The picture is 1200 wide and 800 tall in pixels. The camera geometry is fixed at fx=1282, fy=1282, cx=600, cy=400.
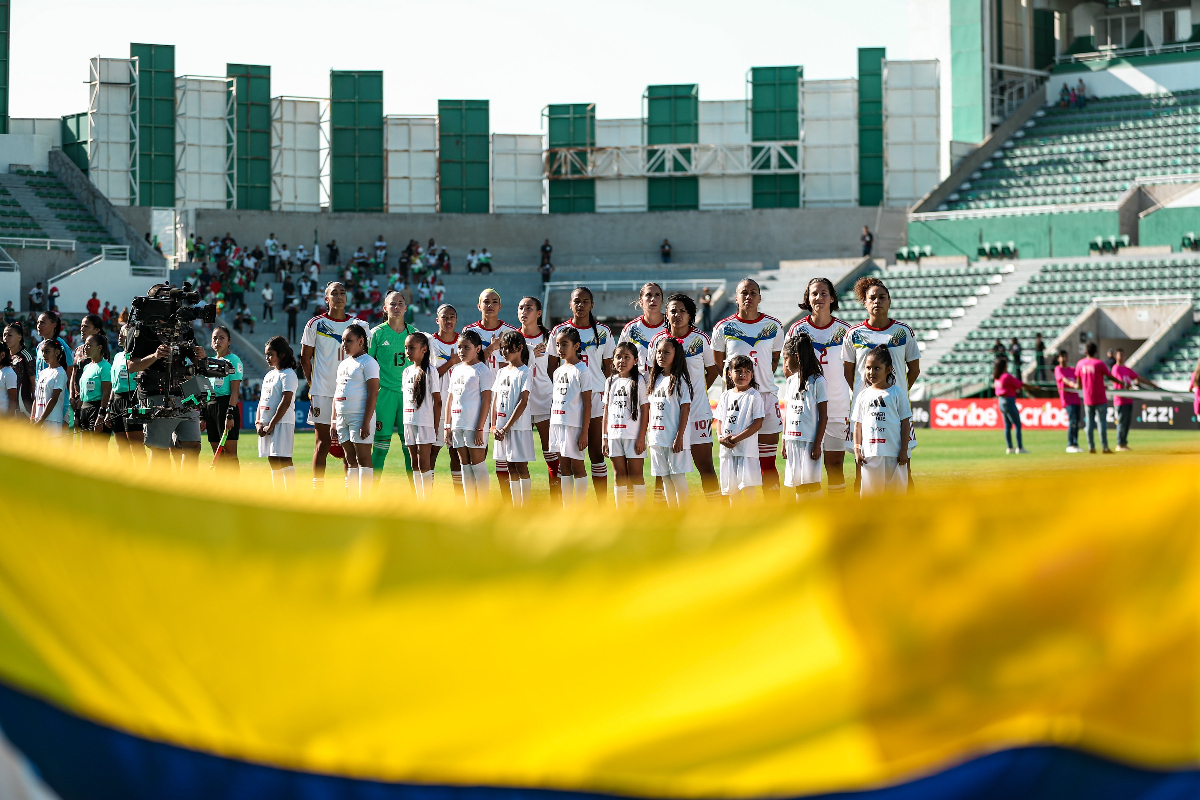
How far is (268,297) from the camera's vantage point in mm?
44094

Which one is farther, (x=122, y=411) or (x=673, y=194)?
(x=673, y=194)

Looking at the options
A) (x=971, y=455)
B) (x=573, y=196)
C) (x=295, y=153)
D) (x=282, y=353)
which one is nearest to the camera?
(x=282, y=353)

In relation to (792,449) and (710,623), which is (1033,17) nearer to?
(792,449)

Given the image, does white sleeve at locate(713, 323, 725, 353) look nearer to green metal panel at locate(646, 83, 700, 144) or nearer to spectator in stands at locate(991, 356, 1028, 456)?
spectator in stands at locate(991, 356, 1028, 456)

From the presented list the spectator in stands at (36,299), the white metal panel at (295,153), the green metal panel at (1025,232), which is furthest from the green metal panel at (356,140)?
the green metal panel at (1025,232)

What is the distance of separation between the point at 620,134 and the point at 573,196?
10.6ft

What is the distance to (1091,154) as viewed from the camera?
46.6m

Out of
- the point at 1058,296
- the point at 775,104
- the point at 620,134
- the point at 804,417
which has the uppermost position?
the point at 775,104

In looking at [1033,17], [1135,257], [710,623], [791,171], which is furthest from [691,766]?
[1033,17]

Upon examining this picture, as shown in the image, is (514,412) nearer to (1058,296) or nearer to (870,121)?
(1058,296)

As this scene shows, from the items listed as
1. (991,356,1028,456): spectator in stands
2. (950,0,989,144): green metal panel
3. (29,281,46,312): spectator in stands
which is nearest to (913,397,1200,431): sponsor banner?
(991,356,1028,456): spectator in stands

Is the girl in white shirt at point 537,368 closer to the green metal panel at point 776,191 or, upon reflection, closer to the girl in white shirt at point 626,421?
the girl in white shirt at point 626,421

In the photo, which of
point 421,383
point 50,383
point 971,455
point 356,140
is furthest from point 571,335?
point 356,140

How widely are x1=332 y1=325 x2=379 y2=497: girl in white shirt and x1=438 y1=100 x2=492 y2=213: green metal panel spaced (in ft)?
134
